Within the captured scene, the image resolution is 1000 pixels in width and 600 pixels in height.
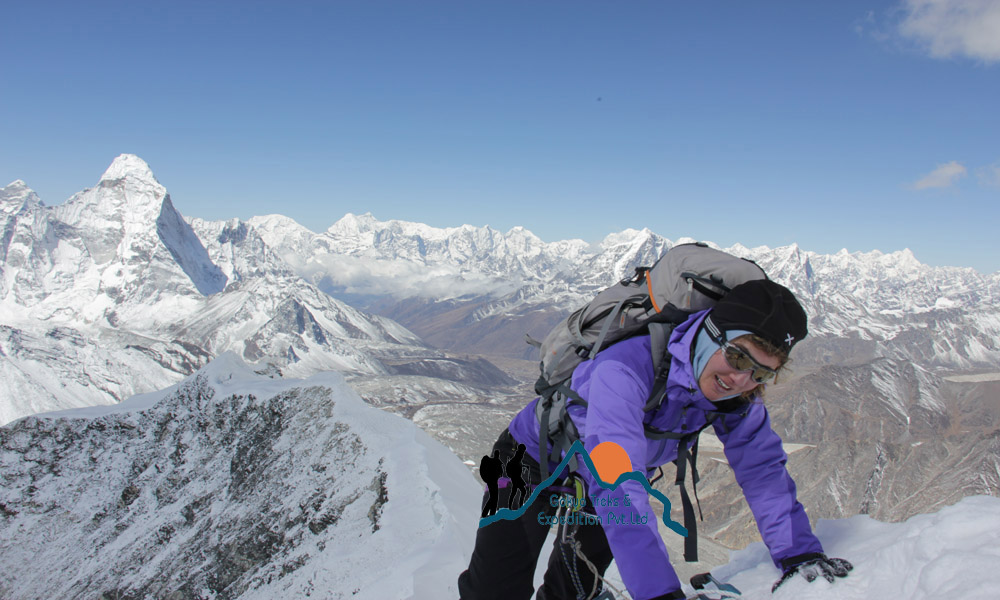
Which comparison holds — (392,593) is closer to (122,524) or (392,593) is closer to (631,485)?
(631,485)

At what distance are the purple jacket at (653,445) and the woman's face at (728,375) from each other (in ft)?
A: 0.49

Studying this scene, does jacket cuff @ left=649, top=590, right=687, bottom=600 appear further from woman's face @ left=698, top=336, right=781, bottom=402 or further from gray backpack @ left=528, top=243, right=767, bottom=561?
woman's face @ left=698, top=336, right=781, bottom=402

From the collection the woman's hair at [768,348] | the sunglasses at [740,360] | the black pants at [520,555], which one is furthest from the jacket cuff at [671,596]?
the black pants at [520,555]

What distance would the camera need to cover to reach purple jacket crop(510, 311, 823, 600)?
4.73 meters

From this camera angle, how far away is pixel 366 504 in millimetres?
17625

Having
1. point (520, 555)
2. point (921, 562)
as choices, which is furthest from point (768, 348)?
point (520, 555)

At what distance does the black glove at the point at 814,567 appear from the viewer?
514cm

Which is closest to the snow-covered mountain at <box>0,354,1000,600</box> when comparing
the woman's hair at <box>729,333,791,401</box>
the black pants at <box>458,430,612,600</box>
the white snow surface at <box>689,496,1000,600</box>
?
the white snow surface at <box>689,496,1000,600</box>

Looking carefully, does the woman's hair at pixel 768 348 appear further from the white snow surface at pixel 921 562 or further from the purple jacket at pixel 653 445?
the white snow surface at pixel 921 562

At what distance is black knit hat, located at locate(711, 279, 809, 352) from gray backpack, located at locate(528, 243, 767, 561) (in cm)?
55

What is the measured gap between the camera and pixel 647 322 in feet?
19.1

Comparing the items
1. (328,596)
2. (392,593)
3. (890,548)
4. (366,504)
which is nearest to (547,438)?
(890,548)

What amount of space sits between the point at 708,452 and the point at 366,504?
178 meters

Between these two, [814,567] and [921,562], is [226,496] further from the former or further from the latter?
[921,562]
